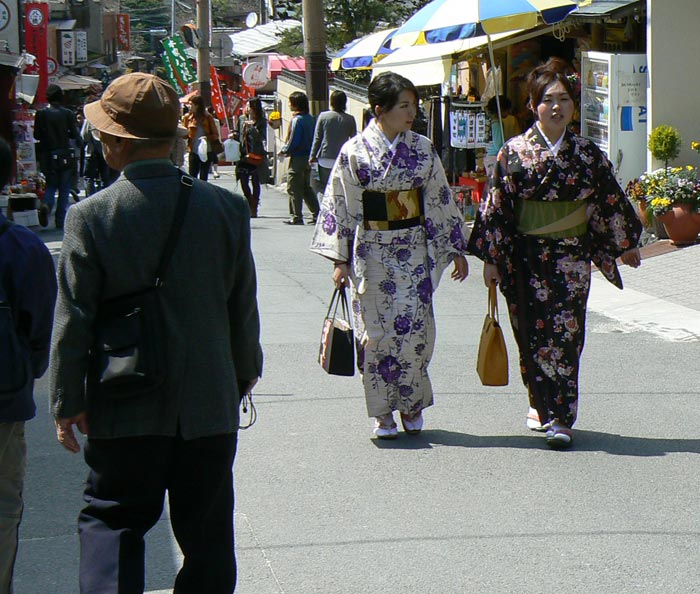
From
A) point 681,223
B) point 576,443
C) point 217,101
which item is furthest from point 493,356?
point 217,101

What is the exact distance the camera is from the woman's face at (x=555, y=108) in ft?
18.7

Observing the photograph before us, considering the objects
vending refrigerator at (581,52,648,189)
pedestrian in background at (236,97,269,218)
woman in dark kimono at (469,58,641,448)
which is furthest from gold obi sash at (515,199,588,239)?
→ pedestrian in background at (236,97,269,218)

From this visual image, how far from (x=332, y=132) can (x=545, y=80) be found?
9.15 meters

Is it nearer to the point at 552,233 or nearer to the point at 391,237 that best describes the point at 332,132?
the point at 391,237

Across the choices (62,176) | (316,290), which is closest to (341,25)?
(62,176)

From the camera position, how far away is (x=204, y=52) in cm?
3066

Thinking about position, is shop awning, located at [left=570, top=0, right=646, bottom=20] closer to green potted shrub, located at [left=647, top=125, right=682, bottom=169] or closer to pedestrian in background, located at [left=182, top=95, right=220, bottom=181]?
green potted shrub, located at [left=647, top=125, right=682, bottom=169]

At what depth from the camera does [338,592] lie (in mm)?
4121

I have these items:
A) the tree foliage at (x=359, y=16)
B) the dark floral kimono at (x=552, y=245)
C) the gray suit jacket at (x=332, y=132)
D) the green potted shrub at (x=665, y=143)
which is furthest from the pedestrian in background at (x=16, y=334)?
the tree foliage at (x=359, y=16)

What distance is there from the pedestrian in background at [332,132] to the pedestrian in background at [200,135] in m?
3.02

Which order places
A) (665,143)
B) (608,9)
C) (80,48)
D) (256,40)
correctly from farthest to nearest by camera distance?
(80,48)
(256,40)
(608,9)
(665,143)

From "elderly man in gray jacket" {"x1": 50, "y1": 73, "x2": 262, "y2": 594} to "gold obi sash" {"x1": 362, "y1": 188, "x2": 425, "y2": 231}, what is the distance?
2.57m

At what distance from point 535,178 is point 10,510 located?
3166 millimetres

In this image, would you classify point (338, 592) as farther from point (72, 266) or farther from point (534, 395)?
point (534, 395)
